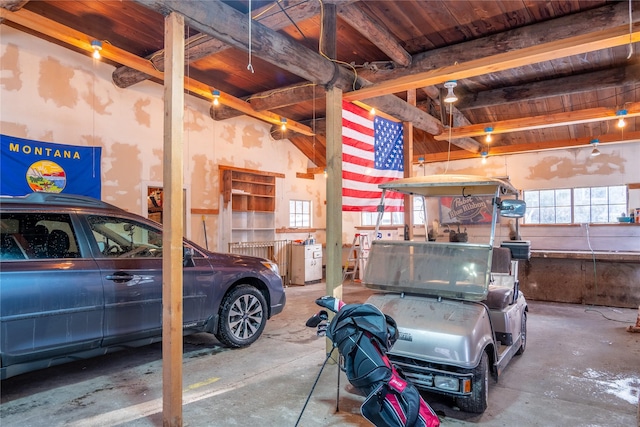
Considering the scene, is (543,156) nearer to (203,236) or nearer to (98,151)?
(203,236)

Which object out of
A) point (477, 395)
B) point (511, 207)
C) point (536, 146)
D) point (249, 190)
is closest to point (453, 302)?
point (477, 395)

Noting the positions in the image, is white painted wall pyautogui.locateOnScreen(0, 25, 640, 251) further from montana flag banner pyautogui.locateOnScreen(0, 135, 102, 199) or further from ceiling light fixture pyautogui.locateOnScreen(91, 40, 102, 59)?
ceiling light fixture pyautogui.locateOnScreen(91, 40, 102, 59)

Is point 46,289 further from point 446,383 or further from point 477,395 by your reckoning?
point 477,395

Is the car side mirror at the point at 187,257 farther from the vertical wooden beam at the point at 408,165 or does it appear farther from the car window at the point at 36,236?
the vertical wooden beam at the point at 408,165

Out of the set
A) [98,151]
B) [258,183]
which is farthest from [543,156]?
[98,151]

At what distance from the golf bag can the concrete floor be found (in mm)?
785

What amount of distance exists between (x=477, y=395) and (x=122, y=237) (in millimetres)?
3487

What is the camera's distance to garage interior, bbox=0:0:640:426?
3150mm

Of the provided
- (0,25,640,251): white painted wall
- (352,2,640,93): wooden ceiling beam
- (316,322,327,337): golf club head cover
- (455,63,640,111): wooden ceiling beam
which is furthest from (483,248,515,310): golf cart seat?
(0,25,640,251): white painted wall

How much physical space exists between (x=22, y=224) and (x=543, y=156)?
9.93 metres

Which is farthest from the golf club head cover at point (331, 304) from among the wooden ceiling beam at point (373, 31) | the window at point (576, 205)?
the window at point (576, 205)

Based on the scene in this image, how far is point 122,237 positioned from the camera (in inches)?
158

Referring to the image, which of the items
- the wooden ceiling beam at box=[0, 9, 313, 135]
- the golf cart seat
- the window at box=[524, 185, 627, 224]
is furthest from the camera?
the window at box=[524, 185, 627, 224]

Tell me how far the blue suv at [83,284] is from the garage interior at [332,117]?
429 millimetres
